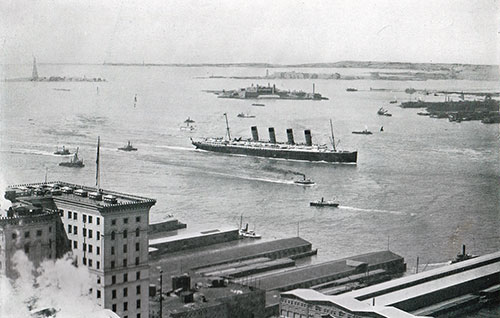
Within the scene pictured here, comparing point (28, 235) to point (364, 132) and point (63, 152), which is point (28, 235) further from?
point (364, 132)

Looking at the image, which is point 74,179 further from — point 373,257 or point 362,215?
point 373,257

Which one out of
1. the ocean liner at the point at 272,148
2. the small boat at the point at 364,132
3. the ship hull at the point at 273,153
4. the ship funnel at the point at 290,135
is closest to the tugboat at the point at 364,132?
the small boat at the point at 364,132

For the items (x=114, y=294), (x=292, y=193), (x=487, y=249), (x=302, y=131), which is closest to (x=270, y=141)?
(x=302, y=131)

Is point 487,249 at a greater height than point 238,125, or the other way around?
point 238,125

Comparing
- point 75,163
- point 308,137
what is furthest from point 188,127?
point 75,163

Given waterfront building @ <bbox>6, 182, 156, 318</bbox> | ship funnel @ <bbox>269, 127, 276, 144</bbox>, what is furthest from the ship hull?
waterfront building @ <bbox>6, 182, 156, 318</bbox>
